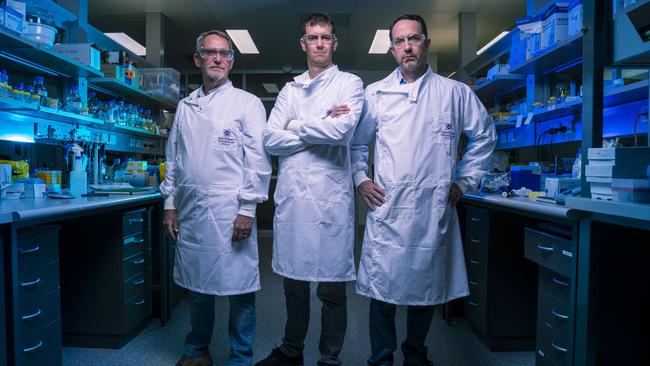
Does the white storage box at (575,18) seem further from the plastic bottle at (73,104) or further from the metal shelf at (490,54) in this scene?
the plastic bottle at (73,104)

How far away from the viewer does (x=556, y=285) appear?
1.65 metres

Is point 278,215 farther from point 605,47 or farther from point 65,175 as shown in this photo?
point 65,175

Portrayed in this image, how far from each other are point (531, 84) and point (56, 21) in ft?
12.0

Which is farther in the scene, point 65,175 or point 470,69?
point 470,69

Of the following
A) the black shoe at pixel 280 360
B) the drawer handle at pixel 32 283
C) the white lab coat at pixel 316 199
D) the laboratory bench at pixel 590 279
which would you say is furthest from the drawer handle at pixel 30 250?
the laboratory bench at pixel 590 279

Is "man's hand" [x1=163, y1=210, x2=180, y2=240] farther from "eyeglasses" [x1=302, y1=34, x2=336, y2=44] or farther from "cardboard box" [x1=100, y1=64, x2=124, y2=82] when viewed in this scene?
"cardboard box" [x1=100, y1=64, x2=124, y2=82]

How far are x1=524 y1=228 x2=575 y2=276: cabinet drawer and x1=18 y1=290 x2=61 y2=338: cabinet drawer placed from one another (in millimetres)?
1918

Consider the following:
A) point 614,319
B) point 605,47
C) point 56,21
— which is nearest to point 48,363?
point 614,319

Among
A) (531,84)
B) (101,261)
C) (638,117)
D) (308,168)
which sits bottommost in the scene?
(101,261)

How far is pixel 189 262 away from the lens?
6.22 feet

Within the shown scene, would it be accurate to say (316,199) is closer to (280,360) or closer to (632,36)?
(280,360)

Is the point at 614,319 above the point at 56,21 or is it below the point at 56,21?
below

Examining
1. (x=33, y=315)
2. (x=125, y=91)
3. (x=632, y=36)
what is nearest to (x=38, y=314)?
(x=33, y=315)

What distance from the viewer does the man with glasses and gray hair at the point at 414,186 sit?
171 centimetres
